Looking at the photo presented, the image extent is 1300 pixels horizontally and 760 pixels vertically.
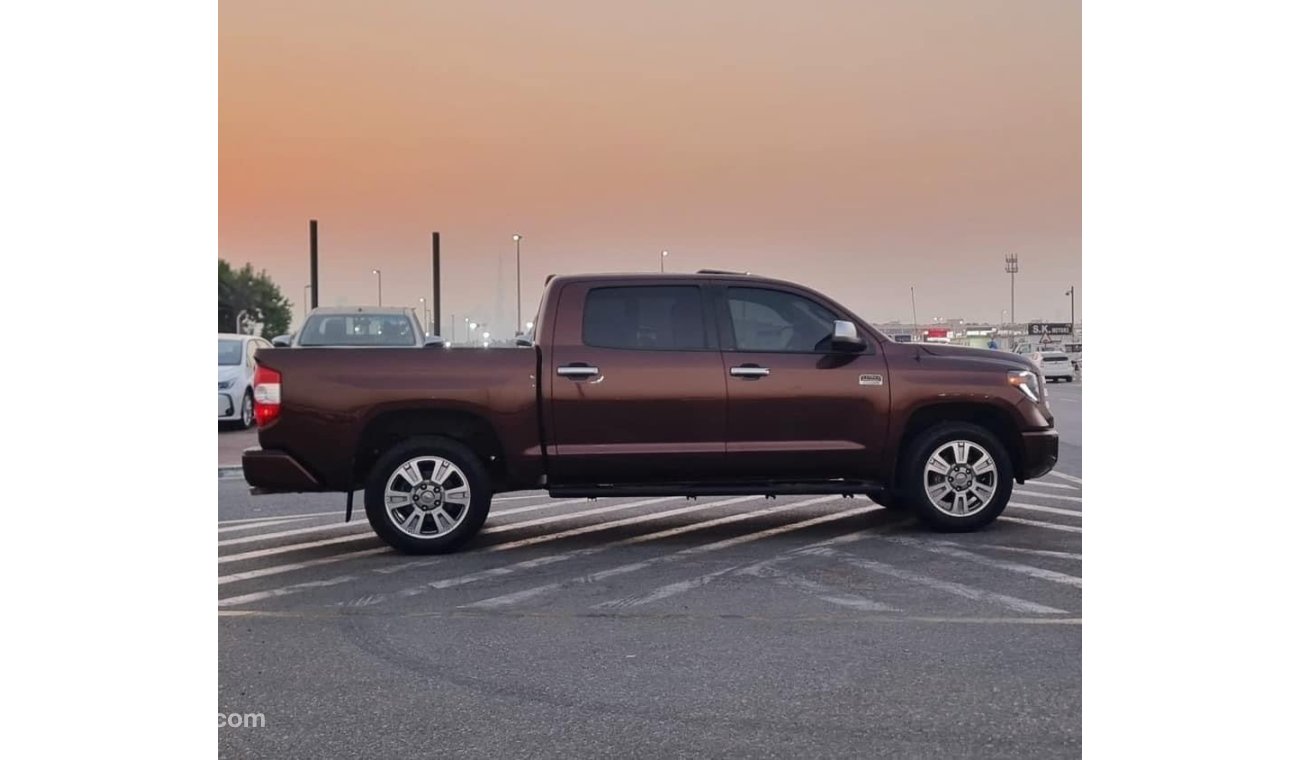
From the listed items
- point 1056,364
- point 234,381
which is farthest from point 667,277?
point 1056,364

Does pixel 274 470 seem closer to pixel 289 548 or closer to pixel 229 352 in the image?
pixel 289 548

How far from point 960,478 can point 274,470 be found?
4912 millimetres

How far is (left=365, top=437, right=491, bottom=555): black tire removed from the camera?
27.2 ft

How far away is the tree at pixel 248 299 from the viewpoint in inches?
3991

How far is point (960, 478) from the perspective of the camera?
8.92 m

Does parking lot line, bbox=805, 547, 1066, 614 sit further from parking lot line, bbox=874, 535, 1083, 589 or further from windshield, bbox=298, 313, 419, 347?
windshield, bbox=298, 313, 419, 347

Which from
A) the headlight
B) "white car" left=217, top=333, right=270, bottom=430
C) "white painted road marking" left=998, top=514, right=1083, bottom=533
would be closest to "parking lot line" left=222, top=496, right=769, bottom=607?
"white painted road marking" left=998, top=514, right=1083, bottom=533

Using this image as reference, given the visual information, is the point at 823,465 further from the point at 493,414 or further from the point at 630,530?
the point at 493,414

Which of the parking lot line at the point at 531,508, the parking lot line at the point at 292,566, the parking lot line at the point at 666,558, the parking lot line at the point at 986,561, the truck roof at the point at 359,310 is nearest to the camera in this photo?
the parking lot line at the point at 666,558

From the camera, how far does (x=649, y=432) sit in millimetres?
8602

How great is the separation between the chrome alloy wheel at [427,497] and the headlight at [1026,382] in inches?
163

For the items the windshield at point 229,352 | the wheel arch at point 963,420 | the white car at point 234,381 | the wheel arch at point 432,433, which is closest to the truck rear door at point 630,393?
the wheel arch at point 432,433

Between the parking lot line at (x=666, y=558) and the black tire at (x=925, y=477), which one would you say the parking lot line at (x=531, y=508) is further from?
the black tire at (x=925, y=477)

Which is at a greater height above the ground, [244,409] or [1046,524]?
[244,409]
